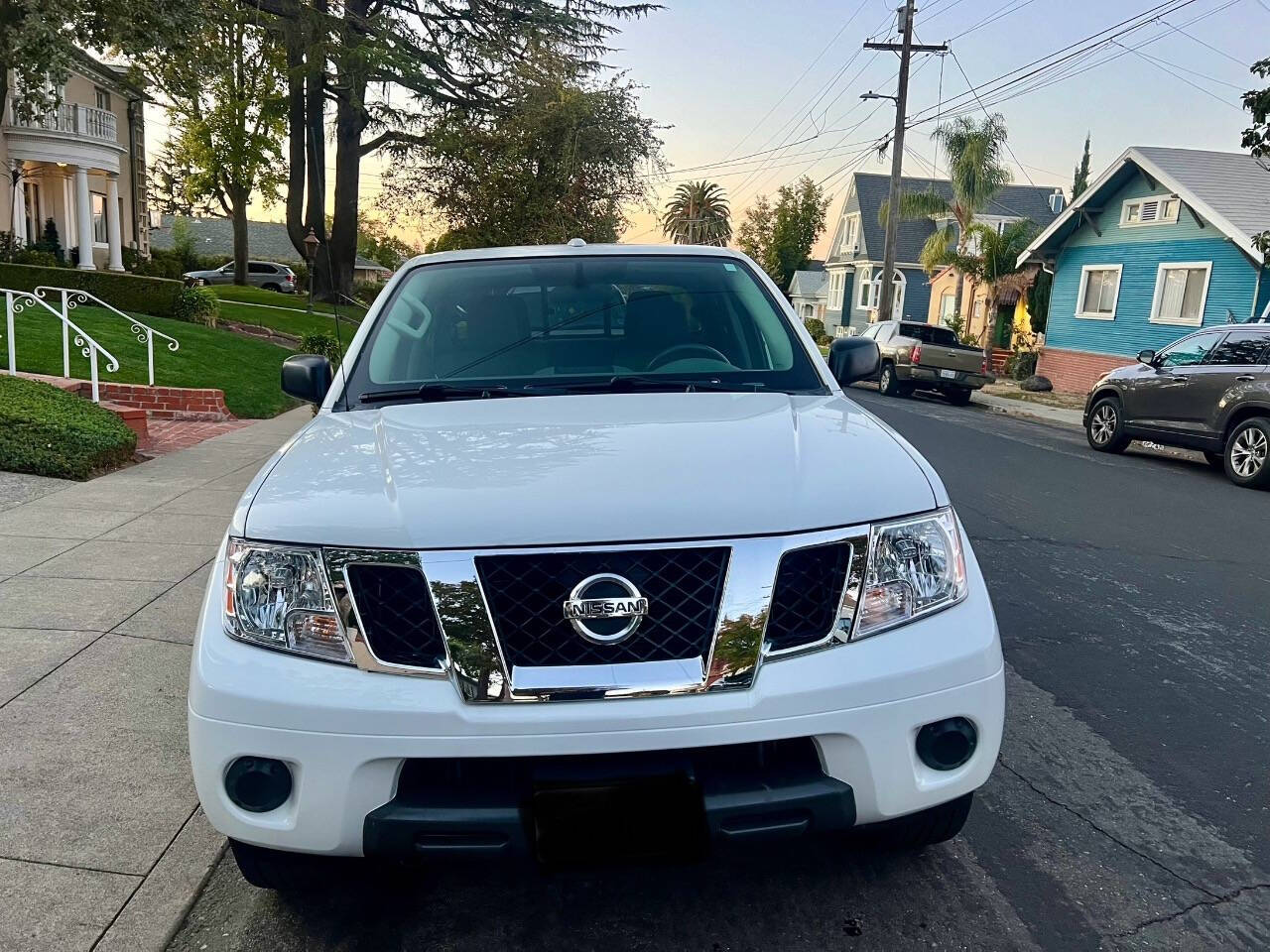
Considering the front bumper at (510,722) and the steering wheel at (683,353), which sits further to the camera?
the steering wheel at (683,353)

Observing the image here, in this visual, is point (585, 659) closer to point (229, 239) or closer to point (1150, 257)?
point (1150, 257)

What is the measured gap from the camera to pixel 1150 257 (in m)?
23.2

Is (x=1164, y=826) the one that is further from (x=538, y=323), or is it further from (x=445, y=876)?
(x=538, y=323)

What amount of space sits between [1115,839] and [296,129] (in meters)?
30.5

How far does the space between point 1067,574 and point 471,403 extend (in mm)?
4521

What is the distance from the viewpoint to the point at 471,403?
10.5 ft

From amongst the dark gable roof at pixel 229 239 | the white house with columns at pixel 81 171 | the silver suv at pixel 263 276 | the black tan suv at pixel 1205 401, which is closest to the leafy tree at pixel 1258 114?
the black tan suv at pixel 1205 401

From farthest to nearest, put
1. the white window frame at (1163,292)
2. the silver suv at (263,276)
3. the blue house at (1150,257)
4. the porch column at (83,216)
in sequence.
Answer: the silver suv at (263,276)
the porch column at (83,216)
the white window frame at (1163,292)
the blue house at (1150,257)

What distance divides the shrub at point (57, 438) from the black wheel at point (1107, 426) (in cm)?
1156

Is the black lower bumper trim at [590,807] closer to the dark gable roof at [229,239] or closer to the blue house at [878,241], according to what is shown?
the blue house at [878,241]

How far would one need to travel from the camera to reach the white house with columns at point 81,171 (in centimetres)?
2897

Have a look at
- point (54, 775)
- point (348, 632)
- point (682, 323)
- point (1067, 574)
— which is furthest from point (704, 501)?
point (1067, 574)

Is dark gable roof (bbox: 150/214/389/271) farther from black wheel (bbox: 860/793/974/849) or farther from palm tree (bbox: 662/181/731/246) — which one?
black wheel (bbox: 860/793/974/849)

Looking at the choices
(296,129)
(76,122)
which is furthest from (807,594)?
(76,122)
